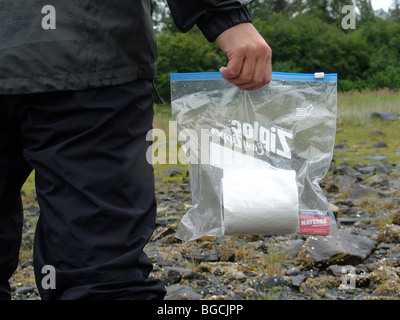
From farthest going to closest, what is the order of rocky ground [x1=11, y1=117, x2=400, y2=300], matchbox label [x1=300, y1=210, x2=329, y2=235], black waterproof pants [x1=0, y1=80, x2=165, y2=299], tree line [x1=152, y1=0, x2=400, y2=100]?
1. tree line [x1=152, y1=0, x2=400, y2=100]
2. rocky ground [x1=11, y1=117, x2=400, y2=300]
3. matchbox label [x1=300, y1=210, x2=329, y2=235]
4. black waterproof pants [x1=0, y1=80, x2=165, y2=299]

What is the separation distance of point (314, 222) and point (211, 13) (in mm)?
1032

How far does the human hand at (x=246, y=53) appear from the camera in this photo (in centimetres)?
142

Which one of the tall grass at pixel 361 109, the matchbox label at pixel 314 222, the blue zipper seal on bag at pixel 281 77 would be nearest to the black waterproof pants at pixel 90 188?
the blue zipper seal on bag at pixel 281 77

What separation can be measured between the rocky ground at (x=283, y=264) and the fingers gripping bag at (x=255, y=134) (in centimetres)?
29

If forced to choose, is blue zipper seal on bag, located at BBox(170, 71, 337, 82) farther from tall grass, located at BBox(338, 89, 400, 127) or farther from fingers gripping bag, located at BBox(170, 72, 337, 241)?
tall grass, located at BBox(338, 89, 400, 127)

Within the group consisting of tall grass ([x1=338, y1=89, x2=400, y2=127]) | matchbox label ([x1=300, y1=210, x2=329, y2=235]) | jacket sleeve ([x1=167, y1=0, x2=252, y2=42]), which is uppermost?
tall grass ([x1=338, y1=89, x2=400, y2=127])

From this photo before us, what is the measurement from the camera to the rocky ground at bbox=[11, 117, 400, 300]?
2.23 m

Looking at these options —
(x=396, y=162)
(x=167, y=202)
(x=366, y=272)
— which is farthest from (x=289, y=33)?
(x=366, y=272)

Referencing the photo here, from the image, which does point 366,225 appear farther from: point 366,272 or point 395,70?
point 395,70

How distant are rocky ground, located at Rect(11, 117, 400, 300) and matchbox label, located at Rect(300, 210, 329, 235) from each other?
0.29 metres

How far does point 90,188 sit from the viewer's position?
125 centimetres

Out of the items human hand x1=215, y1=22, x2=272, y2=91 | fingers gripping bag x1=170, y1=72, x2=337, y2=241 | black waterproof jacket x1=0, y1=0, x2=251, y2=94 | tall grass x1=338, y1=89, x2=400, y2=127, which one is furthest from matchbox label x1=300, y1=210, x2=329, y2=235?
tall grass x1=338, y1=89, x2=400, y2=127

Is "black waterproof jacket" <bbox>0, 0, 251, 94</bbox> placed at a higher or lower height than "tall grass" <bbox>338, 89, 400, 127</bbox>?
lower

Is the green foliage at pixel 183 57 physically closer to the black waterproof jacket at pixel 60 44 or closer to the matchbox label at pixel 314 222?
the matchbox label at pixel 314 222
